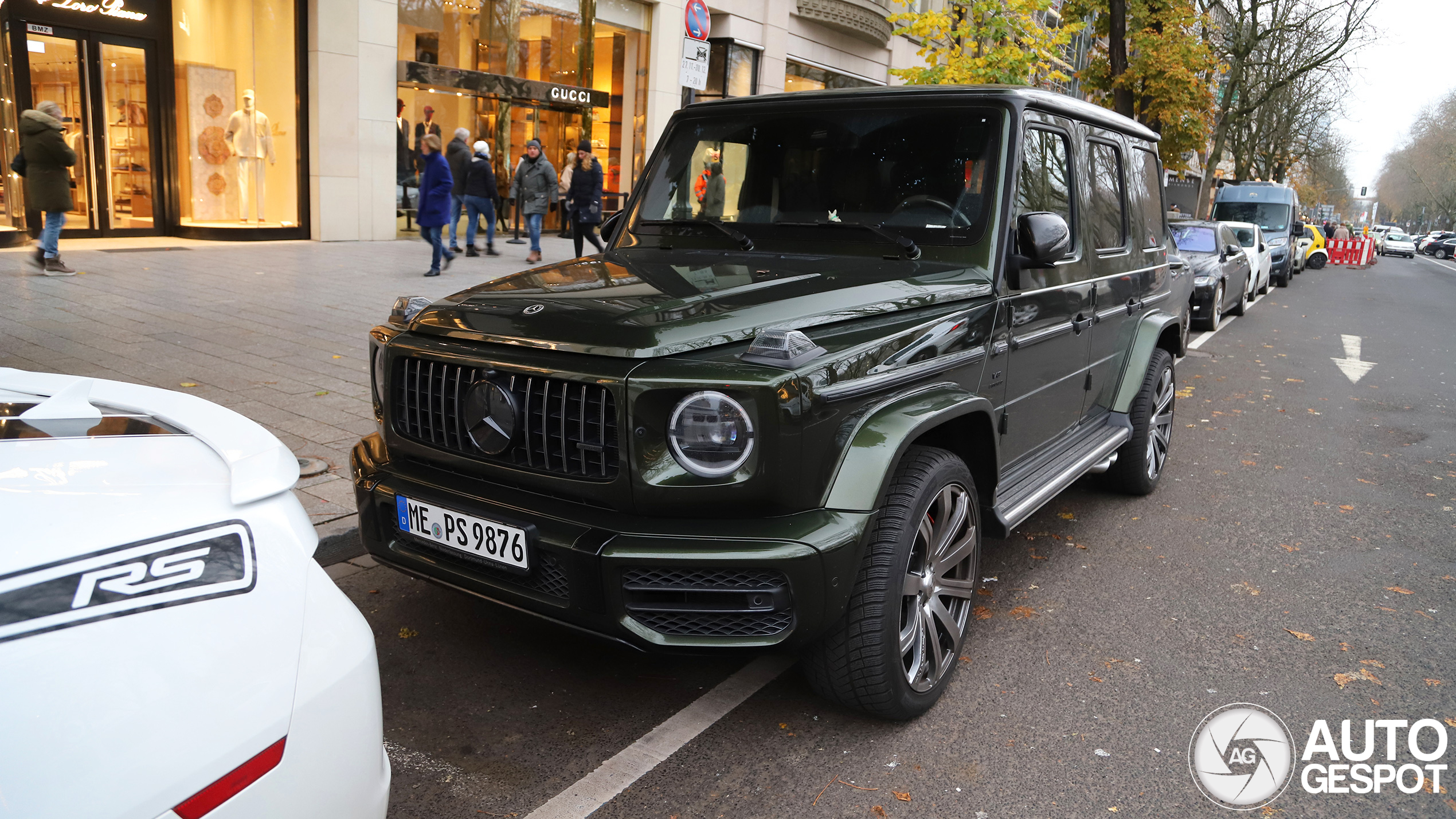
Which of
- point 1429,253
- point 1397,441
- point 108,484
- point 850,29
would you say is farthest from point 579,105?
point 1429,253

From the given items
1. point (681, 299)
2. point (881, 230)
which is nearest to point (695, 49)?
point (881, 230)

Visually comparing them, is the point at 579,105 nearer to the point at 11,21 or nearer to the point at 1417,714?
the point at 11,21

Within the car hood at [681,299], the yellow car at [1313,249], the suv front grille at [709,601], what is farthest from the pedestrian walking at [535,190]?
the yellow car at [1313,249]

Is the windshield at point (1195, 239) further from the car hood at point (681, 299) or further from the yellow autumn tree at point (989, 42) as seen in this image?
the car hood at point (681, 299)

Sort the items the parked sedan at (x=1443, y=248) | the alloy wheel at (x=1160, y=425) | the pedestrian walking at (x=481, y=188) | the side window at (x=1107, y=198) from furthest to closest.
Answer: the parked sedan at (x=1443, y=248) < the pedestrian walking at (x=481, y=188) < the alloy wheel at (x=1160, y=425) < the side window at (x=1107, y=198)

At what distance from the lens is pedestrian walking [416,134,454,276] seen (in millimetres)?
12836

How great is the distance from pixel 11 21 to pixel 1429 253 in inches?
3321

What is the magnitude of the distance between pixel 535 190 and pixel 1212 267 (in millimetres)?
10049

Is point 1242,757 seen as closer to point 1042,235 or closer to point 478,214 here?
point 1042,235

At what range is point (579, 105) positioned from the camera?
19.6 meters

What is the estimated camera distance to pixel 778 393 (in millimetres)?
2646

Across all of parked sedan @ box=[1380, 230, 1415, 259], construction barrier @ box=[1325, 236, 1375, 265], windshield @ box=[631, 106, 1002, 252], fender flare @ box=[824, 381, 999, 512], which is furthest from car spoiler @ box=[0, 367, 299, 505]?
parked sedan @ box=[1380, 230, 1415, 259]

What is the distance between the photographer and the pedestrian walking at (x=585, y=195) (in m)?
15.0

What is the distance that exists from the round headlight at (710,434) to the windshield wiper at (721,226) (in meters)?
1.46
